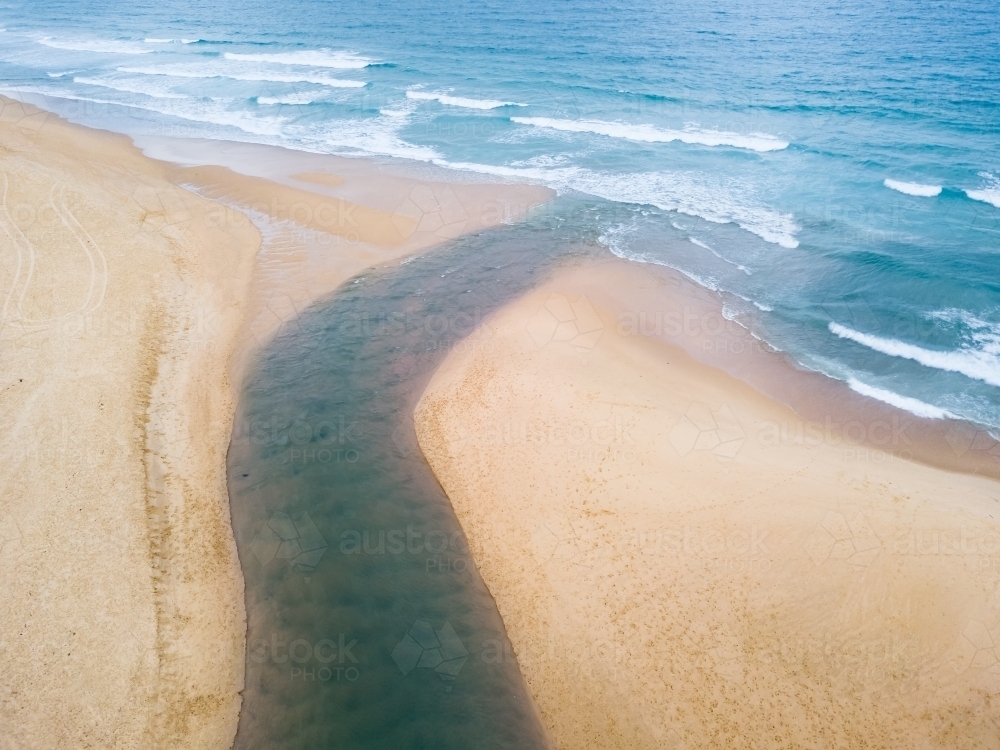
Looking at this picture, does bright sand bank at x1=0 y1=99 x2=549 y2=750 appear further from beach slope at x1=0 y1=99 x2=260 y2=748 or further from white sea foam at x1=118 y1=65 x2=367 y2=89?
white sea foam at x1=118 y1=65 x2=367 y2=89

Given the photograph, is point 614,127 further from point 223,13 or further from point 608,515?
point 223,13

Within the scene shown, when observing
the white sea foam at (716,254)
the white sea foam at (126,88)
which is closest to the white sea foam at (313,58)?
the white sea foam at (126,88)

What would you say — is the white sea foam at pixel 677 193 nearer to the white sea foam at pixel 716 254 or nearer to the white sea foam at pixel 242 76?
the white sea foam at pixel 716 254

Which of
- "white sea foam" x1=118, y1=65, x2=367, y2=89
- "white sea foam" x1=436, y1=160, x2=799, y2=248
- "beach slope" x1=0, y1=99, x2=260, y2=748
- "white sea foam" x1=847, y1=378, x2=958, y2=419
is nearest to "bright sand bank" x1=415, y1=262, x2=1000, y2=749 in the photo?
"white sea foam" x1=847, y1=378, x2=958, y2=419

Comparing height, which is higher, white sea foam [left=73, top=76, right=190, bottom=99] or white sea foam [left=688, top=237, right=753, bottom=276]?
white sea foam [left=73, top=76, right=190, bottom=99]

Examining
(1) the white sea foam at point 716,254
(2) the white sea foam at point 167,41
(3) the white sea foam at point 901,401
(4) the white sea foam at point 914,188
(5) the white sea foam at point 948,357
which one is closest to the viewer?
(3) the white sea foam at point 901,401

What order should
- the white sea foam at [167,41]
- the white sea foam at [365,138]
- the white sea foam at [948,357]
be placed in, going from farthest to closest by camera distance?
the white sea foam at [167,41], the white sea foam at [365,138], the white sea foam at [948,357]

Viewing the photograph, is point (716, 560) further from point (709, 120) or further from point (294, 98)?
point (294, 98)

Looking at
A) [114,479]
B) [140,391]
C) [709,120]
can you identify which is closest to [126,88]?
[140,391]
